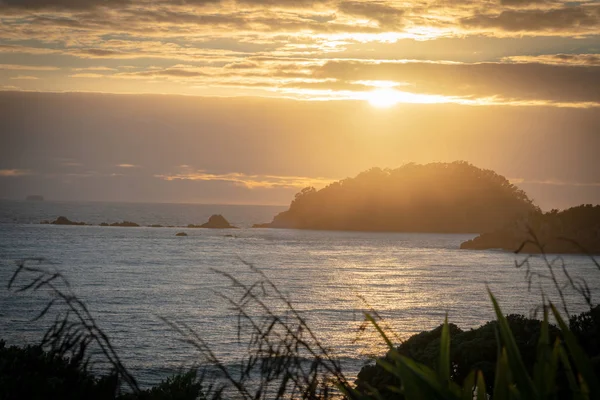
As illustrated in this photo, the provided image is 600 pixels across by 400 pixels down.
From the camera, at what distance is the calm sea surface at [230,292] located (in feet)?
110

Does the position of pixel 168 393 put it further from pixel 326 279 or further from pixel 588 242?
pixel 588 242

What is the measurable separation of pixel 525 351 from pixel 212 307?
37.2 metres

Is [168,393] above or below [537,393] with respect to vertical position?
below

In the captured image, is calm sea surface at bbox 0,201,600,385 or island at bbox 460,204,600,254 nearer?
calm sea surface at bbox 0,201,600,385

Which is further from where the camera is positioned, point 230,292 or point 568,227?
point 568,227

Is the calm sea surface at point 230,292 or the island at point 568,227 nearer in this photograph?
the calm sea surface at point 230,292

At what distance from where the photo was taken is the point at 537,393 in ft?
7.61

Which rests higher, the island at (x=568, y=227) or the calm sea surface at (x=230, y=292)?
the island at (x=568, y=227)

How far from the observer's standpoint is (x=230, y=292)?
183ft

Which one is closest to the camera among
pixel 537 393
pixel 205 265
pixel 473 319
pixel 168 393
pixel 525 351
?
pixel 537 393

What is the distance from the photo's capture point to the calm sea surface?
110 feet

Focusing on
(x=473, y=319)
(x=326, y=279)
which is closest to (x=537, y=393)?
(x=473, y=319)

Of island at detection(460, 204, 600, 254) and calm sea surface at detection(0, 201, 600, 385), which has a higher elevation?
island at detection(460, 204, 600, 254)

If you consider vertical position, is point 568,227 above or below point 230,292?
above
